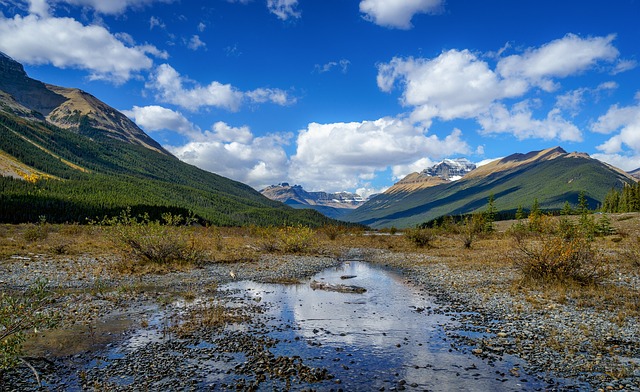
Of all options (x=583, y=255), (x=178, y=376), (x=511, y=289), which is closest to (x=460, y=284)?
(x=511, y=289)

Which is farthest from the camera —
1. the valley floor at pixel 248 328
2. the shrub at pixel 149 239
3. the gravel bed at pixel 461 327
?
the shrub at pixel 149 239

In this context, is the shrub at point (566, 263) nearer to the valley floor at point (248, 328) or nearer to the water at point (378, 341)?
the valley floor at point (248, 328)

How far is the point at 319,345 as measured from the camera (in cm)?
1480

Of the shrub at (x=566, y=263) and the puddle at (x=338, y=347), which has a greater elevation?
the shrub at (x=566, y=263)

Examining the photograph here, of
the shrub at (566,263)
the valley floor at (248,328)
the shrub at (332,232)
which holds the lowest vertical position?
the valley floor at (248,328)

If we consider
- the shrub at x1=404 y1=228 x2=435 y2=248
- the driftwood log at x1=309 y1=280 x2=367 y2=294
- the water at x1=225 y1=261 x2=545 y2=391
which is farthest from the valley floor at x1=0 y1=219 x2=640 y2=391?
the shrub at x1=404 y1=228 x2=435 y2=248

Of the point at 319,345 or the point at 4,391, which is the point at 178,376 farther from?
the point at 319,345

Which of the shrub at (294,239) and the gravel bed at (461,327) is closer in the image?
the gravel bed at (461,327)

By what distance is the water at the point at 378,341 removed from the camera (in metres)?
11.4

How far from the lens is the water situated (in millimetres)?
11384

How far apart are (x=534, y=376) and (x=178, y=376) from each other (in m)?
11.3

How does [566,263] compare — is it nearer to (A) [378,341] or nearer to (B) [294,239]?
(A) [378,341]

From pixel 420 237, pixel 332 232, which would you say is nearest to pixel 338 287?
pixel 420 237

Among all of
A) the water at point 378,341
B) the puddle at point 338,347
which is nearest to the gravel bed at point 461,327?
the puddle at point 338,347
